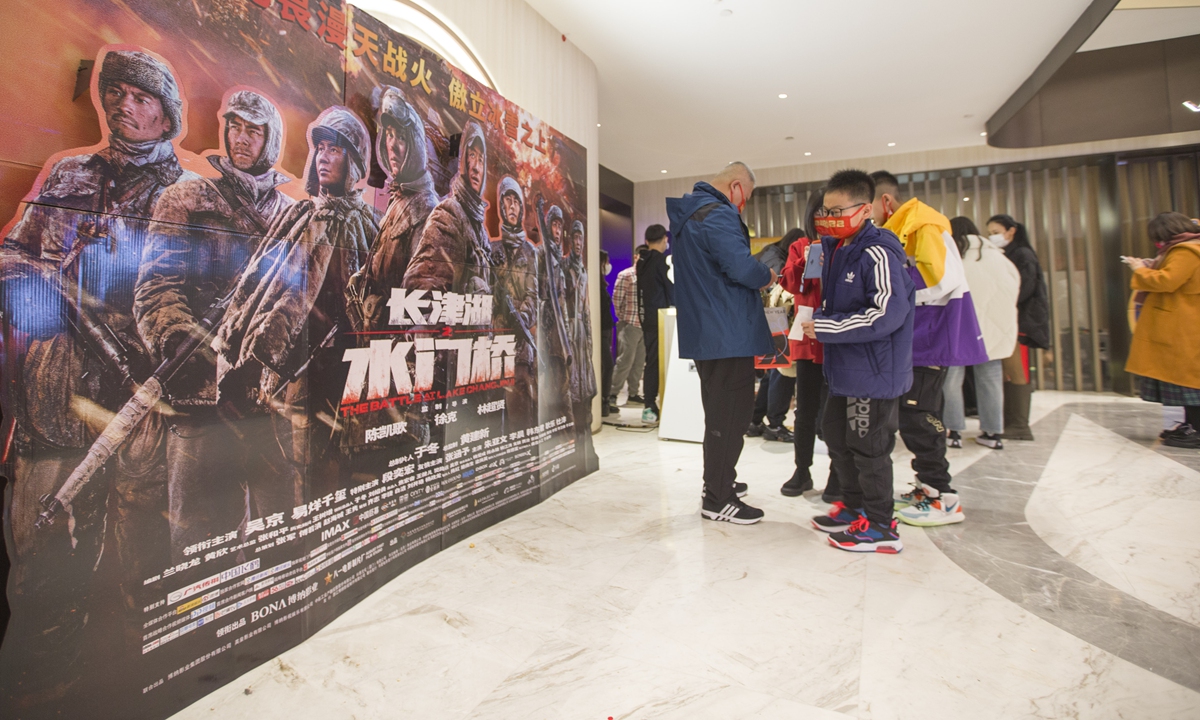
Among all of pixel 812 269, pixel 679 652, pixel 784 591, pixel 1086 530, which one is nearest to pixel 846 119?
pixel 812 269

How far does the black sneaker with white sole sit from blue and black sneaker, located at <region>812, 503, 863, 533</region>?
0.80 ft

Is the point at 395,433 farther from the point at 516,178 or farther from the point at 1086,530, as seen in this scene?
the point at 1086,530

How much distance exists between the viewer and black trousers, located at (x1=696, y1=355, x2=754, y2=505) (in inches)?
95.9

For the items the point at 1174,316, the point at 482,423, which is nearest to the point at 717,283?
the point at 482,423

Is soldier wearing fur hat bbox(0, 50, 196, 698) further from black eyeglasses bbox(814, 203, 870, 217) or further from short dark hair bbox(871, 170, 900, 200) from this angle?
short dark hair bbox(871, 170, 900, 200)

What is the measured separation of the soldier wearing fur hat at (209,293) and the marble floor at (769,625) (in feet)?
1.46

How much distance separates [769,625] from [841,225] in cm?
142

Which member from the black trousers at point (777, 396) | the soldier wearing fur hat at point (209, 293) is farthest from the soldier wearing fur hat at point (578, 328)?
the soldier wearing fur hat at point (209, 293)

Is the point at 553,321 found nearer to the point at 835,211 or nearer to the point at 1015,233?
the point at 835,211

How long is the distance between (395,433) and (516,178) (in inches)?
52.3

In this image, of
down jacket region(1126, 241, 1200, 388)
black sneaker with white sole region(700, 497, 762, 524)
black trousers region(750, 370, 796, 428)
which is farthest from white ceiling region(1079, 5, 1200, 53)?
black sneaker with white sole region(700, 497, 762, 524)

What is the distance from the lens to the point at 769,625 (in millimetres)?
1605

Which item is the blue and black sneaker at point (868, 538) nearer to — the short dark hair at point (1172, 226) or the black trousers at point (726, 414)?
the black trousers at point (726, 414)

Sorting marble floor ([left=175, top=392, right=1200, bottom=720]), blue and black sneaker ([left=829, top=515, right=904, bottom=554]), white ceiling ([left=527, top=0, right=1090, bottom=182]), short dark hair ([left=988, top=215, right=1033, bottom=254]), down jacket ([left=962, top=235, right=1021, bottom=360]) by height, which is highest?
white ceiling ([left=527, top=0, right=1090, bottom=182])
